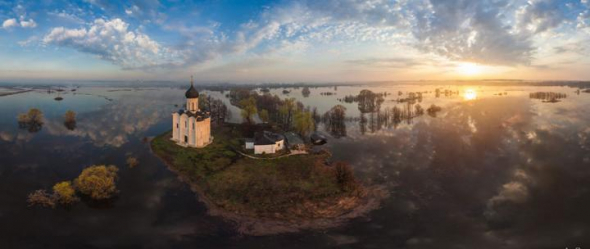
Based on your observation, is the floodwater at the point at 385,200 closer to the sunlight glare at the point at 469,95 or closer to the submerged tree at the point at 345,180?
the submerged tree at the point at 345,180

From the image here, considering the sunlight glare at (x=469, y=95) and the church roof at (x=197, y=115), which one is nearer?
the church roof at (x=197, y=115)

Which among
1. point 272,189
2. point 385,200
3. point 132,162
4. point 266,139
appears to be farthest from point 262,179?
point 132,162

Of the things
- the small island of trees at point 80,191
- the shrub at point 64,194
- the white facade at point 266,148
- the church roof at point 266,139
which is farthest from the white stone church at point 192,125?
the shrub at point 64,194

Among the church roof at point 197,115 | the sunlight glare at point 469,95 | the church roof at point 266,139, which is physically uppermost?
the sunlight glare at point 469,95

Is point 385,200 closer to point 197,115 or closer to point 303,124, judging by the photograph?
point 197,115

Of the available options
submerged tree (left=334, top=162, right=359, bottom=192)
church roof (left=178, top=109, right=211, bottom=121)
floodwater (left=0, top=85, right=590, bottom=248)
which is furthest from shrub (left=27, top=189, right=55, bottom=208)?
submerged tree (left=334, top=162, right=359, bottom=192)

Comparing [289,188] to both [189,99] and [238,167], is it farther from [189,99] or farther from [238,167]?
[189,99]

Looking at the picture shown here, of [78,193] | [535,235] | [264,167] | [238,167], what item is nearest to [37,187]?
[78,193]
